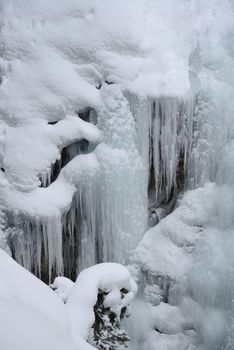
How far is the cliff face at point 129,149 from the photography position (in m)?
4.80

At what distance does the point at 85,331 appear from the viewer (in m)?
2.38

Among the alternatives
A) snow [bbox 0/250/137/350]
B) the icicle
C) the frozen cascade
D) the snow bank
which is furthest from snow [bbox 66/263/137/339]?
the frozen cascade

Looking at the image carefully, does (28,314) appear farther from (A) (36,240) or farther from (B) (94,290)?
(A) (36,240)

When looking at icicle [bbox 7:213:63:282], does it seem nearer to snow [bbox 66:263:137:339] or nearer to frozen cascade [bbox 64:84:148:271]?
frozen cascade [bbox 64:84:148:271]

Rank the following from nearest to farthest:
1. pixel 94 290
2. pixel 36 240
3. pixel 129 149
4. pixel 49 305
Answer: pixel 49 305, pixel 94 290, pixel 36 240, pixel 129 149

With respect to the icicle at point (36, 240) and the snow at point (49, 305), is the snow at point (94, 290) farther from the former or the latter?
the icicle at point (36, 240)

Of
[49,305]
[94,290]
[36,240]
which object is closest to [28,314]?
[49,305]

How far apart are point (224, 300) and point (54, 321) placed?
384 centimetres

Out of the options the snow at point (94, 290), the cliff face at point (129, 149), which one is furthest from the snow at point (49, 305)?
the cliff face at point (129, 149)

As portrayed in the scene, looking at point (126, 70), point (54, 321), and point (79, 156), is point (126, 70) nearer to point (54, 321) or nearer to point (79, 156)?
point (79, 156)

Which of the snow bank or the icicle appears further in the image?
the icicle

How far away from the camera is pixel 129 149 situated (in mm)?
5043

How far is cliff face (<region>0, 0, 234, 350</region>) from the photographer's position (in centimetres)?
480

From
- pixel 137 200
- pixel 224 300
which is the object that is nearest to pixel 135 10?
pixel 137 200
